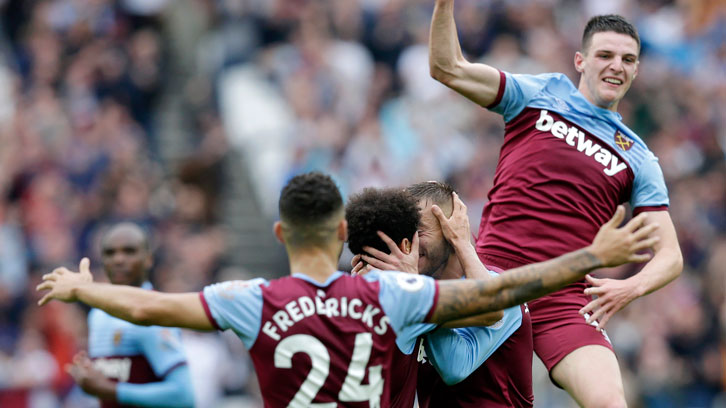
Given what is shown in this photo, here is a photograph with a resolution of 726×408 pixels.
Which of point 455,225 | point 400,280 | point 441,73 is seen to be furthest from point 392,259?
point 441,73

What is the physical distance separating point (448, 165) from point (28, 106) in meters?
6.14

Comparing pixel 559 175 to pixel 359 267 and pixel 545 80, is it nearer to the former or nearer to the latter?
pixel 545 80

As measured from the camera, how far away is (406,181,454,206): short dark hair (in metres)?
5.51

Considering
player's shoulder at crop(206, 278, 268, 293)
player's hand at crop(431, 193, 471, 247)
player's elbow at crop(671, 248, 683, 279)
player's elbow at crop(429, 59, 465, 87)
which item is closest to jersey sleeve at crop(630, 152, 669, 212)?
player's elbow at crop(671, 248, 683, 279)

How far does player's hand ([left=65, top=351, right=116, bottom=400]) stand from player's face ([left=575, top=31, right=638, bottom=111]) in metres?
3.66

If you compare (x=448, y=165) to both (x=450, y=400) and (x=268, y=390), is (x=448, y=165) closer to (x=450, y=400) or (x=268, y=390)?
(x=450, y=400)

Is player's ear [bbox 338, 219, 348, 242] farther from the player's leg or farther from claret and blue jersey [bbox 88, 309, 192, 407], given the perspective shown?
claret and blue jersey [bbox 88, 309, 192, 407]

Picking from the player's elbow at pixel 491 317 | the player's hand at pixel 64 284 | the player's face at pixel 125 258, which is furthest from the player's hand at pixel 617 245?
the player's face at pixel 125 258

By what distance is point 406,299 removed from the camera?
14.9 feet

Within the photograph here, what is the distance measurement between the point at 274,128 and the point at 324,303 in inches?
461

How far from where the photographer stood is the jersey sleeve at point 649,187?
6.24 m

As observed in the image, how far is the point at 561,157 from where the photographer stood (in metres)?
6.29

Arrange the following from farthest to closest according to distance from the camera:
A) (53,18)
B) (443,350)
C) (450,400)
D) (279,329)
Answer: (53,18)
(450,400)
(443,350)
(279,329)

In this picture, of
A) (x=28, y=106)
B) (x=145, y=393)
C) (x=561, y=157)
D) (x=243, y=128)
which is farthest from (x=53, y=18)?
(x=561, y=157)
